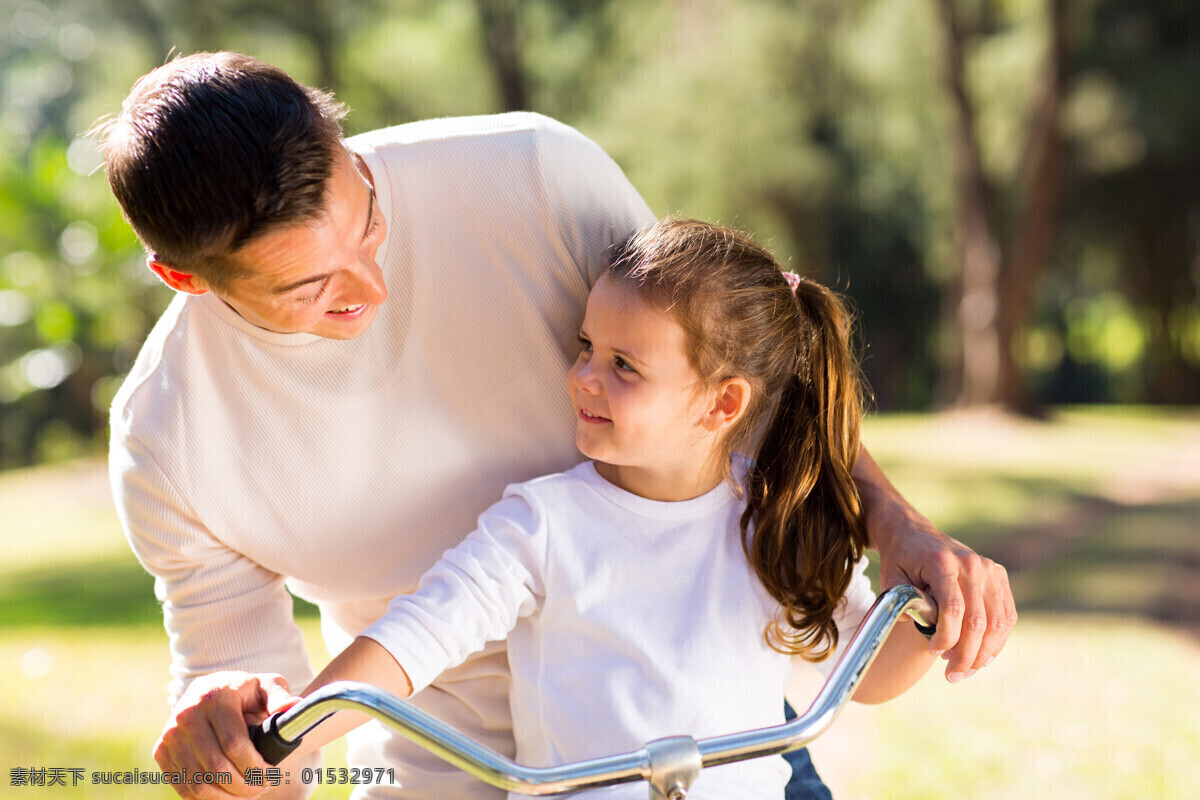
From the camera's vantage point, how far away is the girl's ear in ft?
5.48

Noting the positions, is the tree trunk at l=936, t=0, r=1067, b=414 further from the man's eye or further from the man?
the man's eye

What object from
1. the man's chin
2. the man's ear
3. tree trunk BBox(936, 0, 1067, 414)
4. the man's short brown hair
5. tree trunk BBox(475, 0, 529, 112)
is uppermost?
the man's short brown hair

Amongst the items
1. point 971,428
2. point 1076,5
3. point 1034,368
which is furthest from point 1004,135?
point 1034,368

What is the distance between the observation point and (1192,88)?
1095 centimetres

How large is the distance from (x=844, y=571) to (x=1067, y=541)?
5946mm

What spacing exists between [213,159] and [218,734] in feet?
2.05

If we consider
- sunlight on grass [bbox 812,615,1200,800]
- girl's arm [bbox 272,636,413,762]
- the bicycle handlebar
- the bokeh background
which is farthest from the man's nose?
the bokeh background

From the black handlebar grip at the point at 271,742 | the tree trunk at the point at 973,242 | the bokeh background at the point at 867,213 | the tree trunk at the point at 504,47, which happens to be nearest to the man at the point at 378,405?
the black handlebar grip at the point at 271,742

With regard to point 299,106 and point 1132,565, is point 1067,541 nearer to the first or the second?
point 1132,565

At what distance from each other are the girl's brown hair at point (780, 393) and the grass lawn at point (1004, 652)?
7.50 feet

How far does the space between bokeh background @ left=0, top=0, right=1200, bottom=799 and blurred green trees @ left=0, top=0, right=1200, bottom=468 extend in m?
0.03

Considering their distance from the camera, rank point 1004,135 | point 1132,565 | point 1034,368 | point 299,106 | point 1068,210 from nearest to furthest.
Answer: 1. point 299,106
2. point 1132,565
3. point 1004,135
4. point 1068,210
5. point 1034,368

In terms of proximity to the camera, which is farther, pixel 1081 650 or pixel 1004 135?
pixel 1004 135

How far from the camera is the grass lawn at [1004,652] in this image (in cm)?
386
